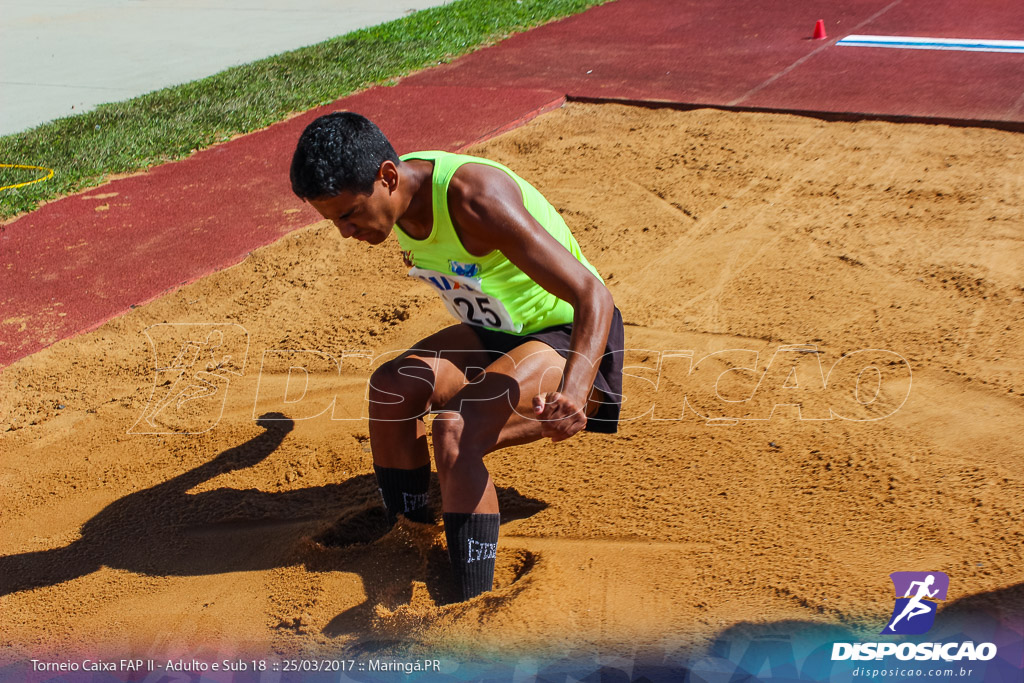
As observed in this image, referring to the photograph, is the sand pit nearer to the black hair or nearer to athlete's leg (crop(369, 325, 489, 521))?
athlete's leg (crop(369, 325, 489, 521))

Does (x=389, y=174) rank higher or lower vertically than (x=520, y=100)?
higher

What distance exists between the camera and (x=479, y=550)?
2482 mm

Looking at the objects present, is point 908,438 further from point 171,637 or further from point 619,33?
point 619,33

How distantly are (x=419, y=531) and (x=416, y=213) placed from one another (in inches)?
39.4

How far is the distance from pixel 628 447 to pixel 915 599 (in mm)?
1149

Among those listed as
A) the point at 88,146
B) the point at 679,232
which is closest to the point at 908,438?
the point at 679,232

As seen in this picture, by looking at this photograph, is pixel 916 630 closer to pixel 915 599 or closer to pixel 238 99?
pixel 915 599

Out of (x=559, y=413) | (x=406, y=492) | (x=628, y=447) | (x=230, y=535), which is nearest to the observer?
(x=559, y=413)

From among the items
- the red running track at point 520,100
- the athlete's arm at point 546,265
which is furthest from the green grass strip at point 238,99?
A: the athlete's arm at point 546,265

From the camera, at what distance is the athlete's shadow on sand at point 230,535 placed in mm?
2891

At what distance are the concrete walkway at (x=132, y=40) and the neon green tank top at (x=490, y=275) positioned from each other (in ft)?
20.1

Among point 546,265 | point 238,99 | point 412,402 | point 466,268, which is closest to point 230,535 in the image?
point 412,402

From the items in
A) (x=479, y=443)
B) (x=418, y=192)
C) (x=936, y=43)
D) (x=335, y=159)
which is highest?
(x=335, y=159)

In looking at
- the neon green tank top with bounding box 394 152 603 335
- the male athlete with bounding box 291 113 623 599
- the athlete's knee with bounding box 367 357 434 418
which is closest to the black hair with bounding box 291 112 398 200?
the male athlete with bounding box 291 113 623 599
